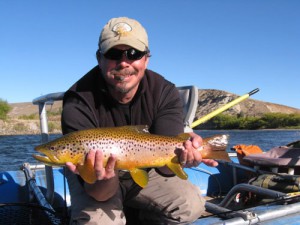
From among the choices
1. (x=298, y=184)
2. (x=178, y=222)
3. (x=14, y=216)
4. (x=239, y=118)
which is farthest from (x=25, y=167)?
(x=239, y=118)

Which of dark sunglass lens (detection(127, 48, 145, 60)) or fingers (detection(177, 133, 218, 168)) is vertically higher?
dark sunglass lens (detection(127, 48, 145, 60))

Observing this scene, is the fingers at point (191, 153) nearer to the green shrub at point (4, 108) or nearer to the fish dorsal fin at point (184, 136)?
the fish dorsal fin at point (184, 136)

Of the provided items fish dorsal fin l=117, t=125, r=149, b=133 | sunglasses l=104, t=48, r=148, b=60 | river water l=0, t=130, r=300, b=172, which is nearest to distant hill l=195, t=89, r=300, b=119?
river water l=0, t=130, r=300, b=172

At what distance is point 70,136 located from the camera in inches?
94.6

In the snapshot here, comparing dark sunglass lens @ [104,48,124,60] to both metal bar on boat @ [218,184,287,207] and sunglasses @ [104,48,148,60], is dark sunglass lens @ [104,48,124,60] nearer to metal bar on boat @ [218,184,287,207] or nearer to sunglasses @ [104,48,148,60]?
sunglasses @ [104,48,148,60]

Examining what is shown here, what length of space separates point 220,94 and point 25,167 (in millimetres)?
72438

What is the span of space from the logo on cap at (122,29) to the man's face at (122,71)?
0.33ft

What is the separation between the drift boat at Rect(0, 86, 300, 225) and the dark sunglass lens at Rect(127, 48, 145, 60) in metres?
1.00

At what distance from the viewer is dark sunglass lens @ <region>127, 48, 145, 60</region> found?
2699 millimetres

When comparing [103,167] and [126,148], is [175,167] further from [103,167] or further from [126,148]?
[103,167]

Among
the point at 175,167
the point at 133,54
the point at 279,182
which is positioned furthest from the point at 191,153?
the point at 279,182

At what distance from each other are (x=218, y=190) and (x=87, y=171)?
3.42 meters

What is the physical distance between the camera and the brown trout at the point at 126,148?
7.68ft

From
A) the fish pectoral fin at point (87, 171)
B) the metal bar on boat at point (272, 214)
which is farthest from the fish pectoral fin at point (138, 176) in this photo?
the metal bar on boat at point (272, 214)
